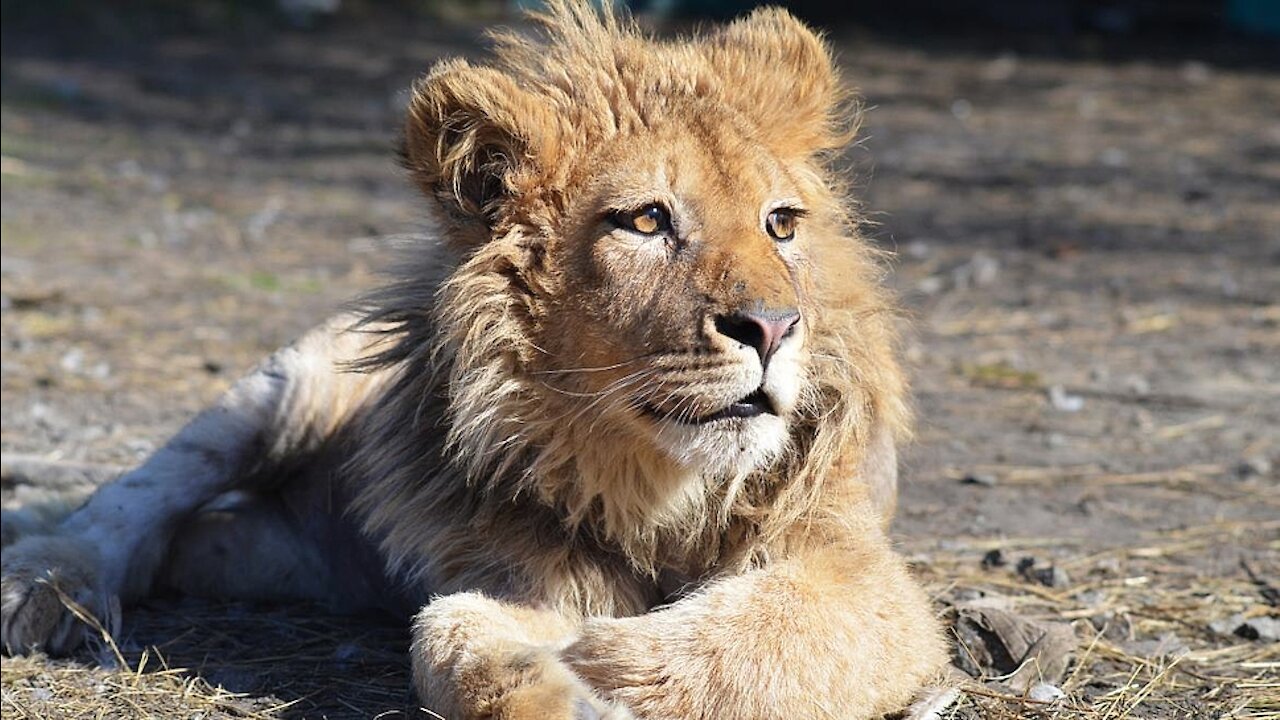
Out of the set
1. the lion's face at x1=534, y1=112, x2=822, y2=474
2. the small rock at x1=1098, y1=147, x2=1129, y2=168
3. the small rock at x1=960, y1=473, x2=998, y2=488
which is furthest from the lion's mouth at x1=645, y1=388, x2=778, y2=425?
the small rock at x1=1098, y1=147, x2=1129, y2=168

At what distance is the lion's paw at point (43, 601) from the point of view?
402 cm

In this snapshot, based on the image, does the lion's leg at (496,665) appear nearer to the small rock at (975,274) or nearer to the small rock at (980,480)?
the small rock at (980,480)

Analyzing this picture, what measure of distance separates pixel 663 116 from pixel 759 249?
0.39 meters

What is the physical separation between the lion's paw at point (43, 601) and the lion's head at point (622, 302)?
46.5 inches

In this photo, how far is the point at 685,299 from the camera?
325cm

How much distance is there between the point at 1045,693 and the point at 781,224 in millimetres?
1218

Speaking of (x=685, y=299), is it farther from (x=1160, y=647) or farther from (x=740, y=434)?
(x=1160, y=647)

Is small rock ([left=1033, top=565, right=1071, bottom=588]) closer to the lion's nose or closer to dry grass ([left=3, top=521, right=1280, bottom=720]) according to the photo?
dry grass ([left=3, top=521, right=1280, bottom=720])

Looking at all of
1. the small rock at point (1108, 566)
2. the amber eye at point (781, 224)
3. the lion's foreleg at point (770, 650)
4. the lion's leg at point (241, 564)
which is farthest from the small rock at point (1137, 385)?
the lion's leg at point (241, 564)

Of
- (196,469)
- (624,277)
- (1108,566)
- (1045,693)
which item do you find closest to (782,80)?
(624,277)

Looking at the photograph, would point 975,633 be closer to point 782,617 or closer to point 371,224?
point 782,617

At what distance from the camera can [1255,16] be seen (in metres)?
15.6

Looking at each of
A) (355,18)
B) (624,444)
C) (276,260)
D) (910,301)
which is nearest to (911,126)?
(910,301)

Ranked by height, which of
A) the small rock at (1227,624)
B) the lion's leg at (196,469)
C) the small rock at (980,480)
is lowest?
the small rock at (980,480)
